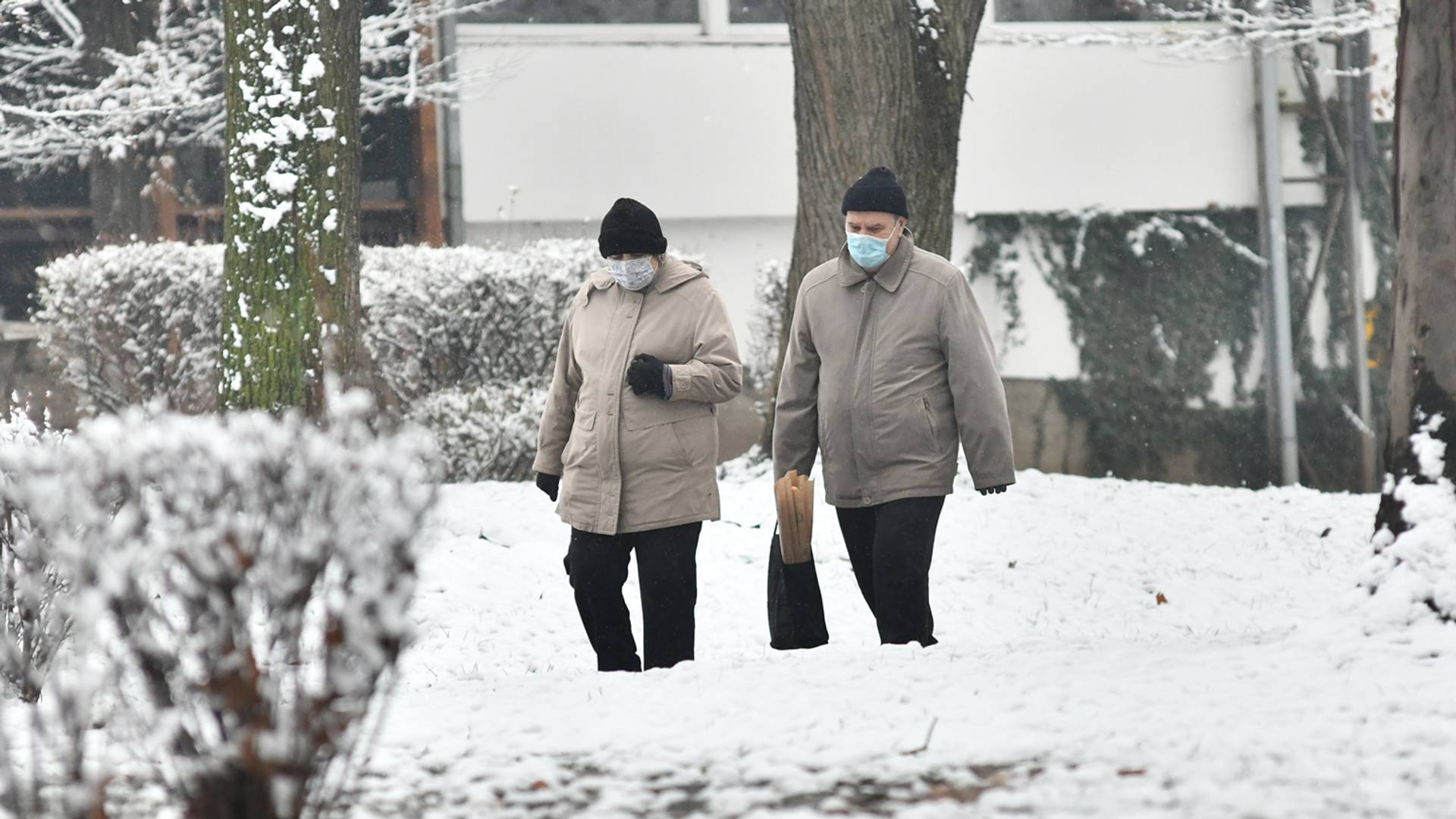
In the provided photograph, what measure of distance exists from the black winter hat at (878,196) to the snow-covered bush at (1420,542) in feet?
5.51

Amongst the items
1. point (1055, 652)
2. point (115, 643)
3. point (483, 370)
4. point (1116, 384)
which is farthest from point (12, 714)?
point (1116, 384)

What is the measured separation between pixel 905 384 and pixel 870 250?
431 millimetres

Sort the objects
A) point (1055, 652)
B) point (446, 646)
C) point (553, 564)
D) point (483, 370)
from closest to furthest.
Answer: point (1055, 652) → point (446, 646) → point (553, 564) → point (483, 370)

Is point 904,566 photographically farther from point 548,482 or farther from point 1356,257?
point 1356,257

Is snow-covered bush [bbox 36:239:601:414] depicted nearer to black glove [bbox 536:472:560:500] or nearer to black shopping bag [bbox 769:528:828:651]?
black glove [bbox 536:472:560:500]

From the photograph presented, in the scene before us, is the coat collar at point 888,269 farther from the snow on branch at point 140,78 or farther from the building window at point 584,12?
the building window at point 584,12

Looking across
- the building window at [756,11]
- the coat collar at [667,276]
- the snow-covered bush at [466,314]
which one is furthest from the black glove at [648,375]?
the building window at [756,11]

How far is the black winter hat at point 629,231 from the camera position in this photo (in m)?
5.04

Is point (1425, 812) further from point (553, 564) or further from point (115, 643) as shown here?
point (553, 564)

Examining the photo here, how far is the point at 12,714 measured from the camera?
13.1 feet

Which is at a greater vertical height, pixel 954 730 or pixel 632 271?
pixel 632 271

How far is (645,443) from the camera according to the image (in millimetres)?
5023

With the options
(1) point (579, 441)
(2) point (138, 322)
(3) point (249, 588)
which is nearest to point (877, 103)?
(1) point (579, 441)

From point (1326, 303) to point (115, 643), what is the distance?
40.9ft
